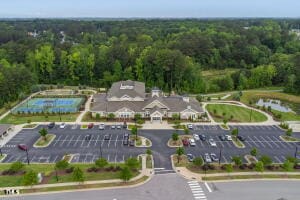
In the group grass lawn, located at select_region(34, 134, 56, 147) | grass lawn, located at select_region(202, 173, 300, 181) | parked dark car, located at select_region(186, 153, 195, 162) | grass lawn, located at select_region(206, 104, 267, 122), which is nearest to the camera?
grass lawn, located at select_region(202, 173, 300, 181)

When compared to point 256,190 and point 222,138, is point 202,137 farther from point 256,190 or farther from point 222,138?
point 256,190

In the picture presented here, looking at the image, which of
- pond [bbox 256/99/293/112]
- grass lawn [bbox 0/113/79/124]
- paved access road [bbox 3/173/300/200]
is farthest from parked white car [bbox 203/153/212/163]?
pond [bbox 256/99/293/112]

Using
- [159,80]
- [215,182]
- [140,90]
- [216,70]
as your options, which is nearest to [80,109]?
[140,90]

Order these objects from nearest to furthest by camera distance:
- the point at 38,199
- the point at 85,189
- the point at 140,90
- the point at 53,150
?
the point at 38,199 < the point at 85,189 < the point at 53,150 < the point at 140,90

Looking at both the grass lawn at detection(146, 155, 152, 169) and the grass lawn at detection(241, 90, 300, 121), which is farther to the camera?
the grass lawn at detection(241, 90, 300, 121)

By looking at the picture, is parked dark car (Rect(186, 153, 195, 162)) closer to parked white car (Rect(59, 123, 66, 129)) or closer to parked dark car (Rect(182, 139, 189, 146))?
parked dark car (Rect(182, 139, 189, 146))

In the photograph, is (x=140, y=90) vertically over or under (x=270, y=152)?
over

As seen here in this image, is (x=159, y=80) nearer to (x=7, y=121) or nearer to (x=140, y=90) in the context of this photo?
(x=140, y=90)
